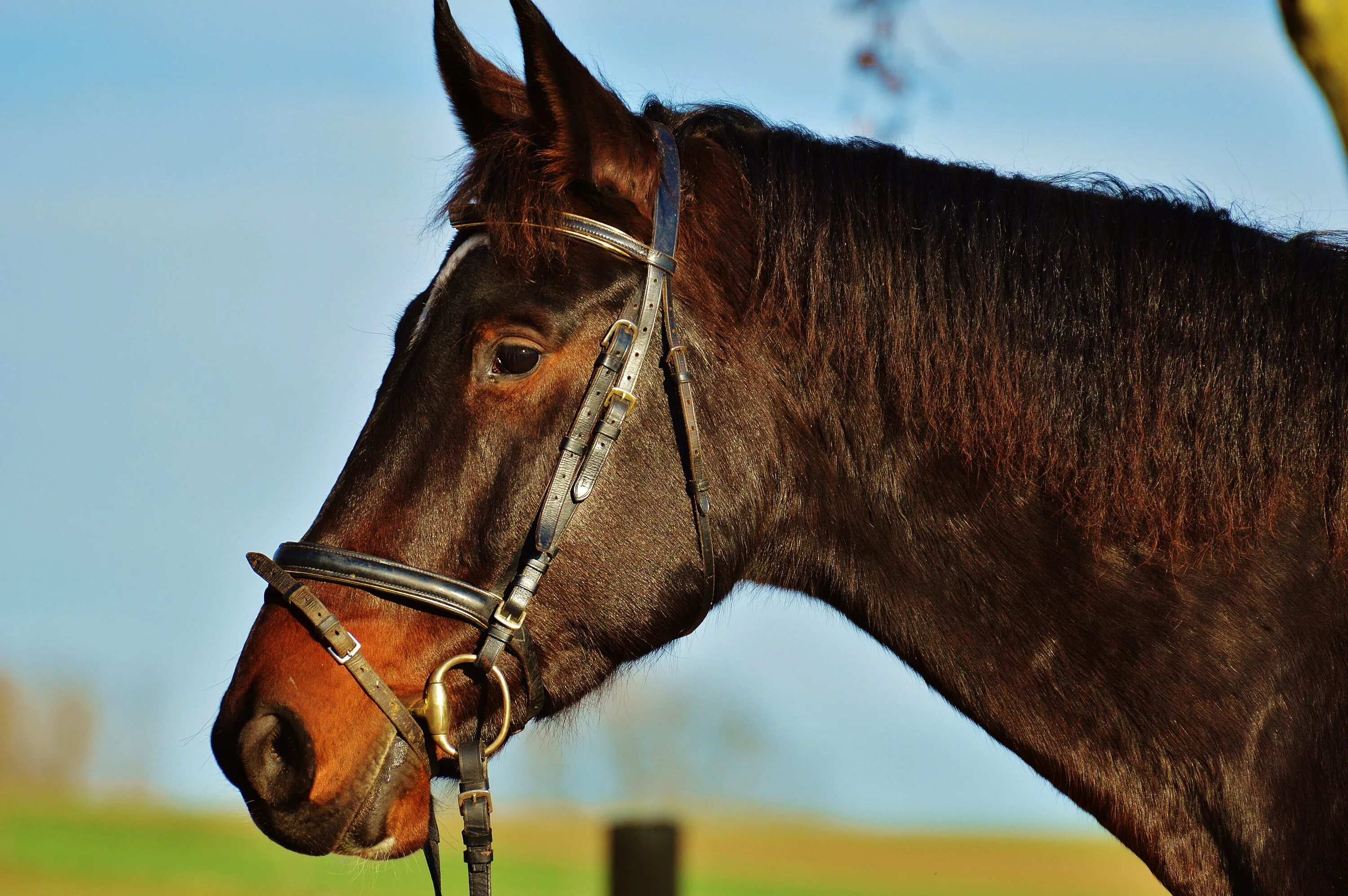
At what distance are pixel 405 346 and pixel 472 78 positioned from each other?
0.84 metres

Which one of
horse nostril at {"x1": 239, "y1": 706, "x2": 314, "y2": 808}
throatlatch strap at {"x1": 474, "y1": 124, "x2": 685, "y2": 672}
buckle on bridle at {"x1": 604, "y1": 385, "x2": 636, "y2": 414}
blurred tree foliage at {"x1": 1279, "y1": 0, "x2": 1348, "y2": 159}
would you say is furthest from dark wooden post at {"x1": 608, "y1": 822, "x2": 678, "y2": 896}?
blurred tree foliage at {"x1": 1279, "y1": 0, "x2": 1348, "y2": 159}

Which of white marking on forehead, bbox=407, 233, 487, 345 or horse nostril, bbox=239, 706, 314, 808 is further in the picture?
white marking on forehead, bbox=407, 233, 487, 345

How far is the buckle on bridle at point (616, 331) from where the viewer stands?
8.52 ft

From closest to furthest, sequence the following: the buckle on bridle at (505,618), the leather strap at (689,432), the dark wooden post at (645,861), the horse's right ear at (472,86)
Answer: the buckle on bridle at (505,618)
the leather strap at (689,432)
the horse's right ear at (472,86)
the dark wooden post at (645,861)

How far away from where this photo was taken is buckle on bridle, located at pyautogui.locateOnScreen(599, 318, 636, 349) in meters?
2.60

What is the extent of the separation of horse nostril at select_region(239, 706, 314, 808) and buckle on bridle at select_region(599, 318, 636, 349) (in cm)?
109

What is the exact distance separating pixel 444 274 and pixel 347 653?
0.94m

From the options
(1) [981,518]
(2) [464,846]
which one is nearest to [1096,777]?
(1) [981,518]

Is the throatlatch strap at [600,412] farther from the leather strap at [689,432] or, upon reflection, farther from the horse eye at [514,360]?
the horse eye at [514,360]

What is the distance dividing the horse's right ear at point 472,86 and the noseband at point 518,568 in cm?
46

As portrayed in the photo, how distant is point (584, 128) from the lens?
2596mm

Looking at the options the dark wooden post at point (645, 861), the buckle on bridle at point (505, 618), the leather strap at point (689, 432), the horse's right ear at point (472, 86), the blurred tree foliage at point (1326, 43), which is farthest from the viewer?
the dark wooden post at point (645, 861)

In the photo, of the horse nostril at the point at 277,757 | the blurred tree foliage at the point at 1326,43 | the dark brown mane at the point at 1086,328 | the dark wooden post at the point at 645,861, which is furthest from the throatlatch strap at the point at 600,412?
the dark wooden post at the point at 645,861

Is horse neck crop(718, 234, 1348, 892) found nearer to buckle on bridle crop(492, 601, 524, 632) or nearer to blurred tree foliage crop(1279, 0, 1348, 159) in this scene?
buckle on bridle crop(492, 601, 524, 632)
